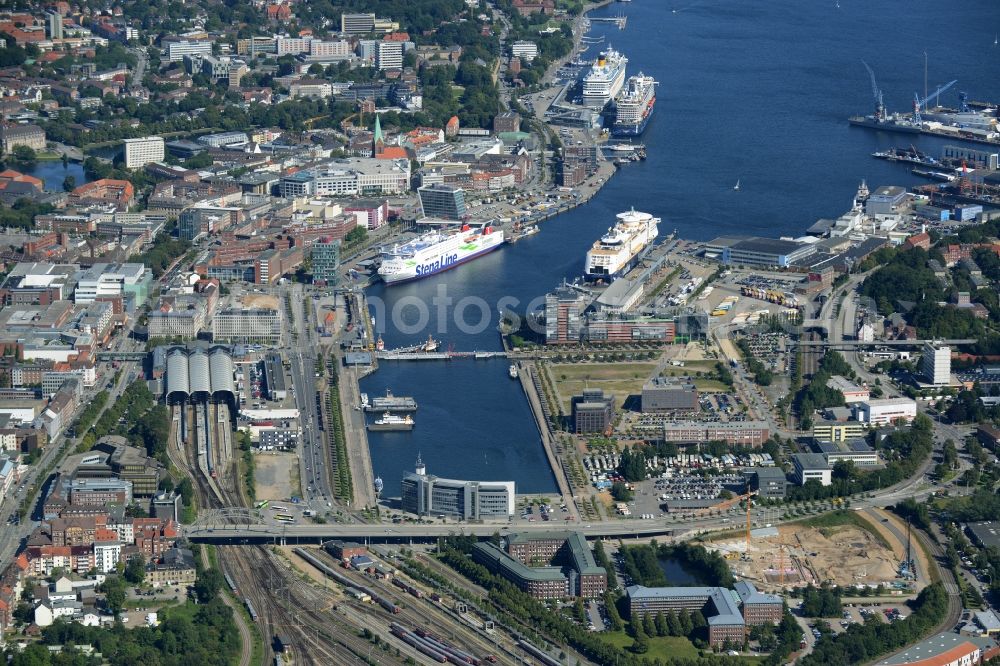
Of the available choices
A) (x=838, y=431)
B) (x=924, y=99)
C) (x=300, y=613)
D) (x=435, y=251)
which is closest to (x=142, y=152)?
(x=435, y=251)

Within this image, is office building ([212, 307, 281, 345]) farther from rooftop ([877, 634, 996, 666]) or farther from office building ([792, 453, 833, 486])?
rooftop ([877, 634, 996, 666])

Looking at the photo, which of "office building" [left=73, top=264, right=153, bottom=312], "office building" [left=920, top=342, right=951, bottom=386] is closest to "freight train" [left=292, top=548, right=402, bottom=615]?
"office building" [left=73, top=264, right=153, bottom=312]

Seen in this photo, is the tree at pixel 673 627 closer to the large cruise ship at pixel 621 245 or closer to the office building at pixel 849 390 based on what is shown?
the office building at pixel 849 390

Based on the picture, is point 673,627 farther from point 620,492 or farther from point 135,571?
point 135,571

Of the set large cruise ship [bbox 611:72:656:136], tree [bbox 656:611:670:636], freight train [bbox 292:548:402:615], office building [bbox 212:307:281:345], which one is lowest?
tree [bbox 656:611:670:636]

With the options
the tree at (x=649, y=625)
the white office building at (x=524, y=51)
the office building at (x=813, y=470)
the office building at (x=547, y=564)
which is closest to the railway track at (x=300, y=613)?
the office building at (x=547, y=564)

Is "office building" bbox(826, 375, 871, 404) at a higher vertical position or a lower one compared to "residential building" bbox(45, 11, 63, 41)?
lower
